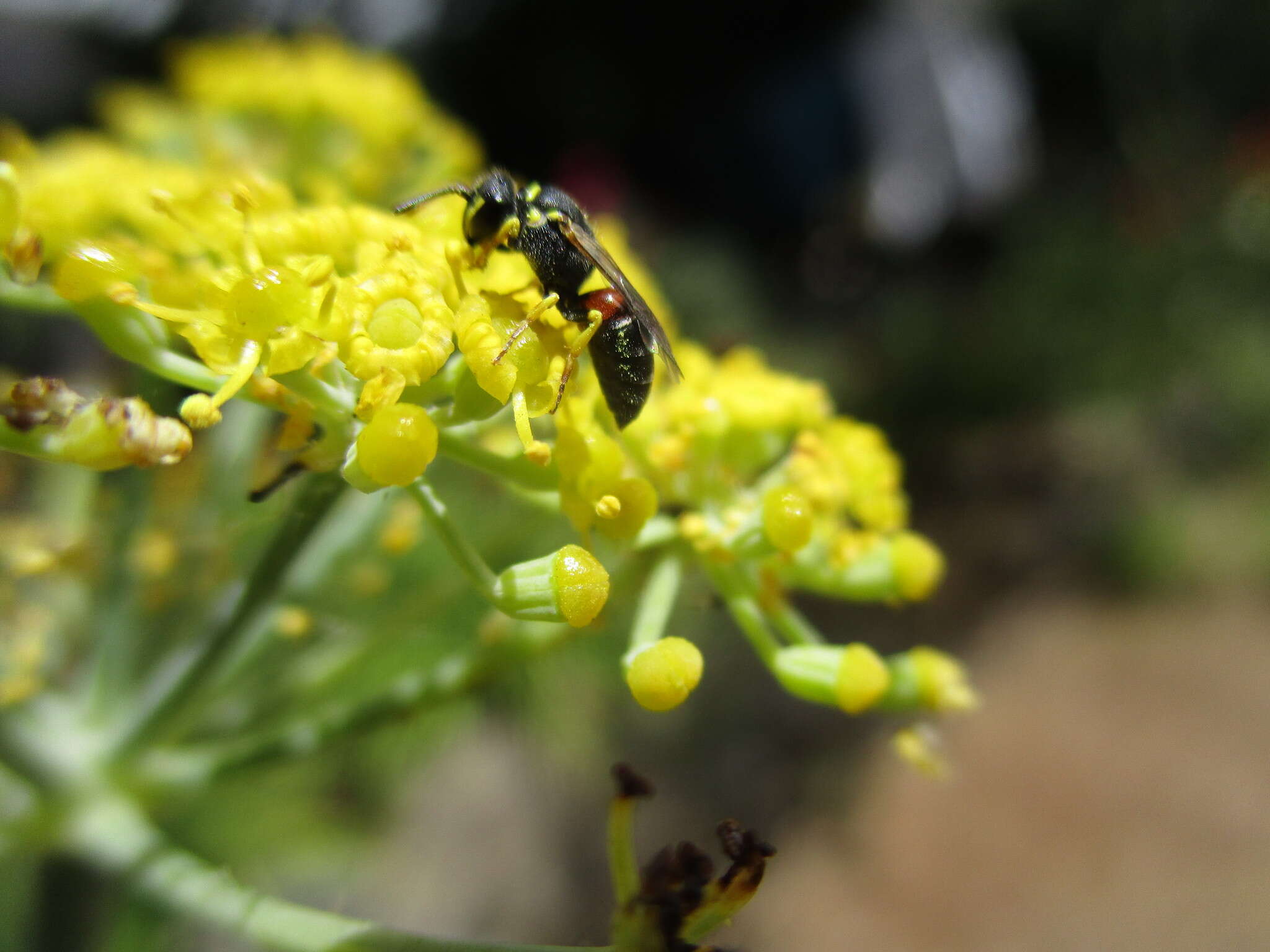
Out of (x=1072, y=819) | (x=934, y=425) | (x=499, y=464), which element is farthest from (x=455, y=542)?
(x=934, y=425)

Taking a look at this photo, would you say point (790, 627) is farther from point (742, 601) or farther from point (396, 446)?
point (396, 446)

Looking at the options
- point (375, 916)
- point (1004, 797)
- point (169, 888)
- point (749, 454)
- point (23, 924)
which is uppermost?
point (749, 454)

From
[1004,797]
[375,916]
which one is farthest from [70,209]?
[1004,797]

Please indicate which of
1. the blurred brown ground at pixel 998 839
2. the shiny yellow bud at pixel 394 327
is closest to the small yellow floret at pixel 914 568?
the shiny yellow bud at pixel 394 327

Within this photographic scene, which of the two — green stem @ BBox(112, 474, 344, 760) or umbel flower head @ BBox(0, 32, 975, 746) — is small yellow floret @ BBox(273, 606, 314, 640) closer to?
green stem @ BBox(112, 474, 344, 760)

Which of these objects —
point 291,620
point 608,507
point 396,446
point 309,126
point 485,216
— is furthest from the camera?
point 309,126

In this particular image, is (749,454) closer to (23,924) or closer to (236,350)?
(236,350)
